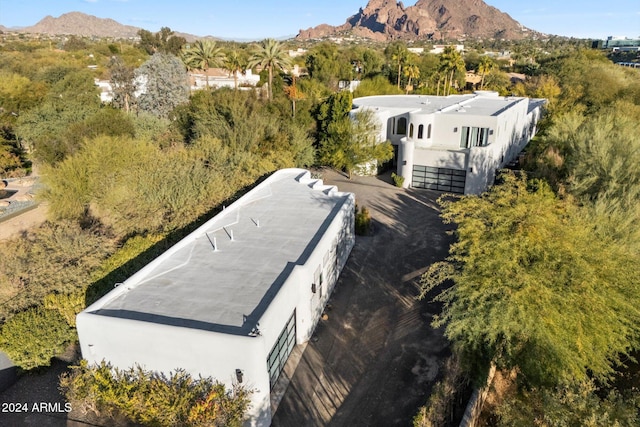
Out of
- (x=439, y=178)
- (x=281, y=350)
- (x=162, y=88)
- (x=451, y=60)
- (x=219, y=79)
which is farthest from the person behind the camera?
(x=219, y=79)

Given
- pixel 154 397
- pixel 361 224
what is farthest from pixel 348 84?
pixel 154 397

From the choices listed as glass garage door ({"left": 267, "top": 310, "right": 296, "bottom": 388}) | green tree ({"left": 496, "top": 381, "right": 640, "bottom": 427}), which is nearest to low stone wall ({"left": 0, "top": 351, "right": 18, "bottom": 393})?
glass garage door ({"left": 267, "top": 310, "right": 296, "bottom": 388})

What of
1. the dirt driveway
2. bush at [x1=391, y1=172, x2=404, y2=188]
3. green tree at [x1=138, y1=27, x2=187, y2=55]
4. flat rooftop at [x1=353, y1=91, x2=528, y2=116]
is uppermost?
green tree at [x1=138, y1=27, x2=187, y2=55]

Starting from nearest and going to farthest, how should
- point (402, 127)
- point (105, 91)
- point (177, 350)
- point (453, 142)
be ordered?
point (177, 350) → point (453, 142) → point (402, 127) → point (105, 91)

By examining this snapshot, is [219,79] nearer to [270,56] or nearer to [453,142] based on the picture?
[270,56]

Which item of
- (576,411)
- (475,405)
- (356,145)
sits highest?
(356,145)

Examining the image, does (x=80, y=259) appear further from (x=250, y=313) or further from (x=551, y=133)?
(x=551, y=133)

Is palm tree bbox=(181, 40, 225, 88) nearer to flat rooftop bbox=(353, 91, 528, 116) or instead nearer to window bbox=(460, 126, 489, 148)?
flat rooftop bbox=(353, 91, 528, 116)
